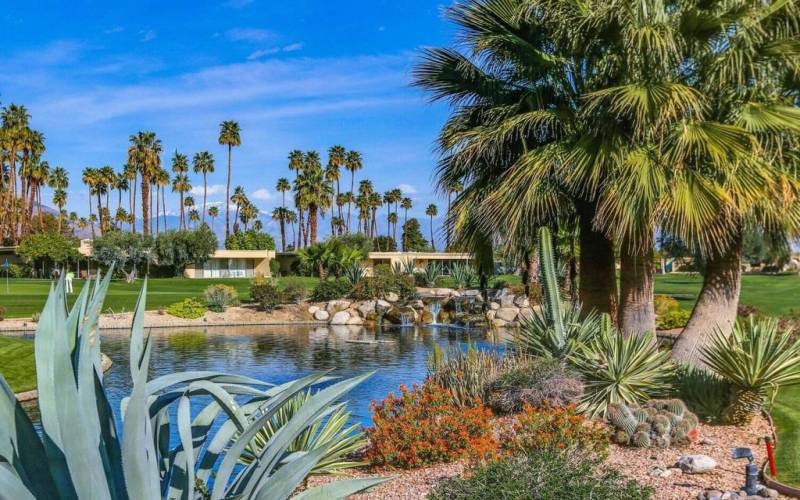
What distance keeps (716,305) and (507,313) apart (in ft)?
77.0

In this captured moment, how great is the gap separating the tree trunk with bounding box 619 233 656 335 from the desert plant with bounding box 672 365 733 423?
1.24m

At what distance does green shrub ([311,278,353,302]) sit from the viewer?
1606 inches

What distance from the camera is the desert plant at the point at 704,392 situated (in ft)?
32.5

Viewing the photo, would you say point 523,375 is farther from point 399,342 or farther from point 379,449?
point 399,342

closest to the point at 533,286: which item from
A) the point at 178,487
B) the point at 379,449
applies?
the point at 379,449

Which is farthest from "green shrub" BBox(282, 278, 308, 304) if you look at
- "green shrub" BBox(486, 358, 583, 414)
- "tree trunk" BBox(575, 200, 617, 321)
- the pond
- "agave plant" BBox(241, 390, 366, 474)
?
"agave plant" BBox(241, 390, 366, 474)

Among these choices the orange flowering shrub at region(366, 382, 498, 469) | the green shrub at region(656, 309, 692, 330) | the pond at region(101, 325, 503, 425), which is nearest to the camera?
the orange flowering shrub at region(366, 382, 498, 469)

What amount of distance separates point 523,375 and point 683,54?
5.60 m

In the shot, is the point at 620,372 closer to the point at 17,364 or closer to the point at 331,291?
the point at 17,364

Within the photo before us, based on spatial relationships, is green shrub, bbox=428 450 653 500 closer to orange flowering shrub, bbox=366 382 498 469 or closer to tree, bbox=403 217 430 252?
orange flowering shrub, bbox=366 382 498 469

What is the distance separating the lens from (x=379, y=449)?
838 cm

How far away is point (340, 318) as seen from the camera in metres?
36.9

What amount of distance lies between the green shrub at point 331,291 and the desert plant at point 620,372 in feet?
101

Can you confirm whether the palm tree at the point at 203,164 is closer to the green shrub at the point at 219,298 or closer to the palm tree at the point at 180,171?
the palm tree at the point at 180,171
